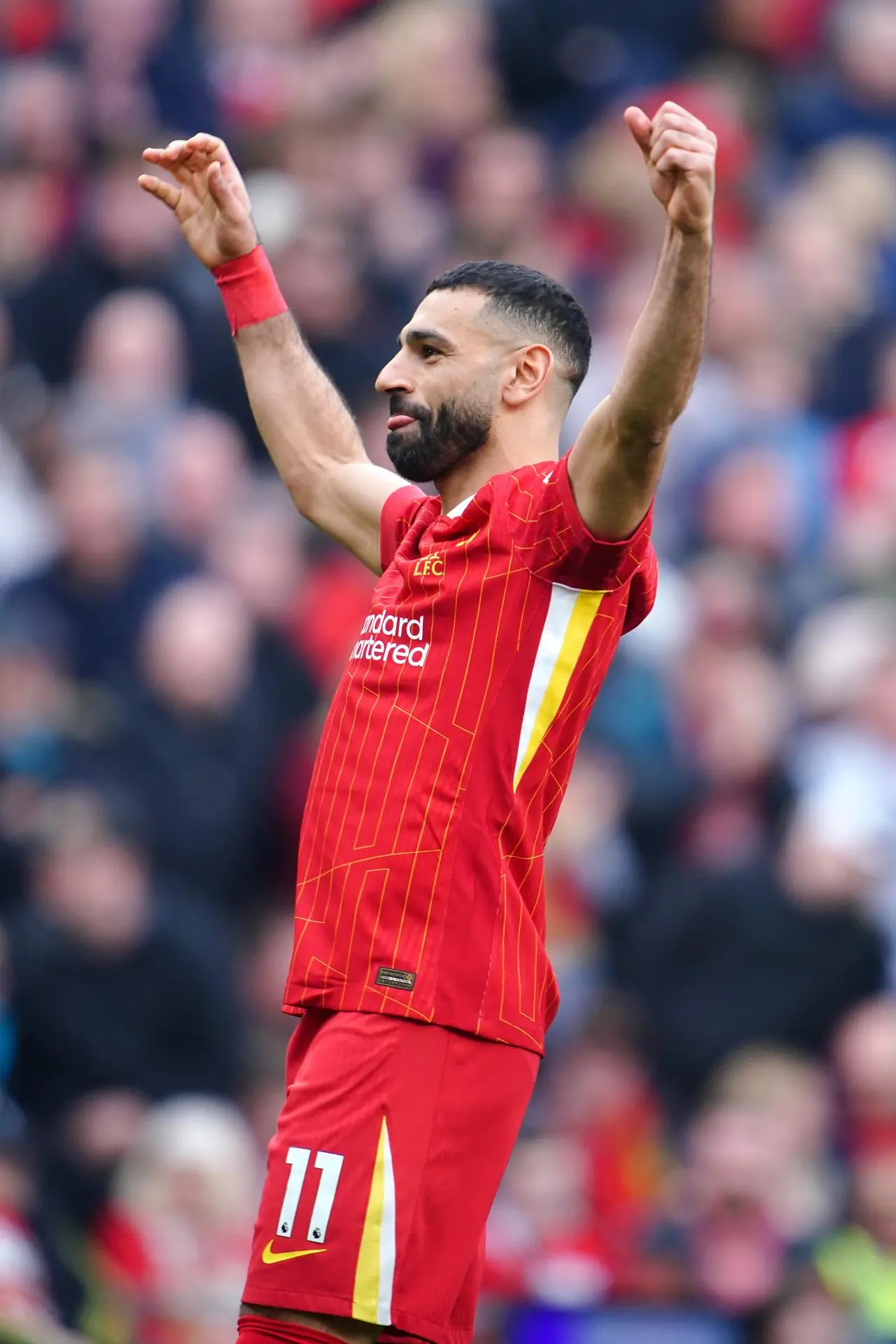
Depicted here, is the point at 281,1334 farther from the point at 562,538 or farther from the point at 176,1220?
the point at 176,1220

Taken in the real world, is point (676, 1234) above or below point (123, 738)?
below

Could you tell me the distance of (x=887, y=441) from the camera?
9633mm

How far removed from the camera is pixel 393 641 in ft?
13.0

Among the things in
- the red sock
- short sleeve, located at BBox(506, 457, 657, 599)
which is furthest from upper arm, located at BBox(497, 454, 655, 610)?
the red sock

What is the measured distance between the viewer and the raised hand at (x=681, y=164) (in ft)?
11.8

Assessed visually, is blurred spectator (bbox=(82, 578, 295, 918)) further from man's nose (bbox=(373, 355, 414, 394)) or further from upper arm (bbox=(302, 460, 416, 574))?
man's nose (bbox=(373, 355, 414, 394))

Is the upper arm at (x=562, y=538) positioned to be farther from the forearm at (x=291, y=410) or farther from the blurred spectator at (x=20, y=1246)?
the blurred spectator at (x=20, y=1246)

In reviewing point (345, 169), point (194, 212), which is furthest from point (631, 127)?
point (345, 169)

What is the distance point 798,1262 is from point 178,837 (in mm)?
2451

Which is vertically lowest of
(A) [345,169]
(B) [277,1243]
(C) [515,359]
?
(B) [277,1243]

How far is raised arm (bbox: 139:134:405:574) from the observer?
15.2 ft

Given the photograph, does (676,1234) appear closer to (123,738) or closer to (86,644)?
(123,738)

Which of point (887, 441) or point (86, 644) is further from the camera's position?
point (887, 441)

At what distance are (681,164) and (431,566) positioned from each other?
80cm
